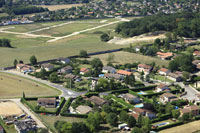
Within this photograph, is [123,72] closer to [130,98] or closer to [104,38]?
[130,98]

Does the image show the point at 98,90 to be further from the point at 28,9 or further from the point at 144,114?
the point at 28,9

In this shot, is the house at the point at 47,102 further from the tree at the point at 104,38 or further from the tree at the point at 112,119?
the tree at the point at 104,38

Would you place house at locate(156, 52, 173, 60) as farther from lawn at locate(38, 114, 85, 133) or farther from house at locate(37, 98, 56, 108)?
lawn at locate(38, 114, 85, 133)

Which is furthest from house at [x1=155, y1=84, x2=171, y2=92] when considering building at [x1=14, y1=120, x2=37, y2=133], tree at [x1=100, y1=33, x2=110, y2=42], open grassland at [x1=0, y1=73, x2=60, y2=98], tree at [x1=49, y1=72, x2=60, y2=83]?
tree at [x1=100, y1=33, x2=110, y2=42]

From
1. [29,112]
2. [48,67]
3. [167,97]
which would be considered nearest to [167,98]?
[167,97]

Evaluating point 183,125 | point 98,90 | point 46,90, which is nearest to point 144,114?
point 183,125

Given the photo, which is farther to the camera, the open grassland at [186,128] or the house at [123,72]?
the house at [123,72]

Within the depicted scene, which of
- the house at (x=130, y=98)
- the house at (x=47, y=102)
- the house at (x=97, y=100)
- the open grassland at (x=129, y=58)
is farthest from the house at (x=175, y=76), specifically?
the house at (x=47, y=102)
